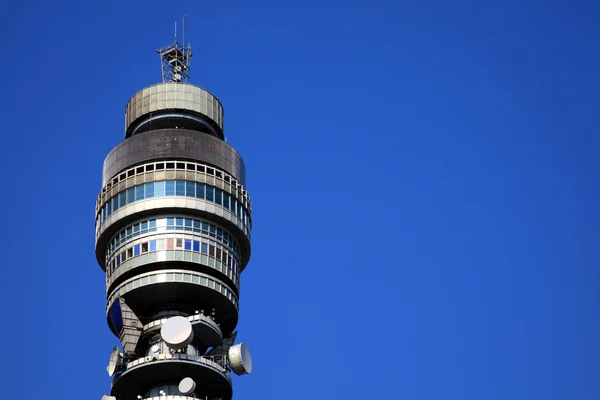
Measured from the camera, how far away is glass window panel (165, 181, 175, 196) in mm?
139375

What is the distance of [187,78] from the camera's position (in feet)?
525

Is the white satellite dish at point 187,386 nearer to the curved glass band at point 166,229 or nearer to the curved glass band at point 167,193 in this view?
the curved glass band at point 166,229

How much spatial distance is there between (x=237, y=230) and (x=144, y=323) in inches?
608

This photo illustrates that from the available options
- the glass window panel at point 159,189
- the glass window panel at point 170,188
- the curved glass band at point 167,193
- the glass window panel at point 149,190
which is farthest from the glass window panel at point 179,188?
the glass window panel at point 149,190

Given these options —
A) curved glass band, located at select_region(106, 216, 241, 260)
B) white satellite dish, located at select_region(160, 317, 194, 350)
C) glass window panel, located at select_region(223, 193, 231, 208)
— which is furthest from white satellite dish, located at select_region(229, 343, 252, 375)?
glass window panel, located at select_region(223, 193, 231, 208)

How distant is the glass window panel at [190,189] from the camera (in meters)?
140

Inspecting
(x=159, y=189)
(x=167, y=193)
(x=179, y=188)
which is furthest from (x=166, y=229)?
(x=179, y=188)

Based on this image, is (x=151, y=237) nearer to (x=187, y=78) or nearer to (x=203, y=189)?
(x=203, y=189)

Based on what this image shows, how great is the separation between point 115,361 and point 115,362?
0.34 feet

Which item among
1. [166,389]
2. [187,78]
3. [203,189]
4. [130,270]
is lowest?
[166,389]

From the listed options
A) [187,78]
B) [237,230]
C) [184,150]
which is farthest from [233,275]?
[187,78]

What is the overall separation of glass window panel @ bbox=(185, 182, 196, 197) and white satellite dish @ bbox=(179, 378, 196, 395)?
70.7 ft

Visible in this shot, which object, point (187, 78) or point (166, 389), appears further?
point (187, 78)

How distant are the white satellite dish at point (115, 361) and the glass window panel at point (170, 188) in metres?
18.3
